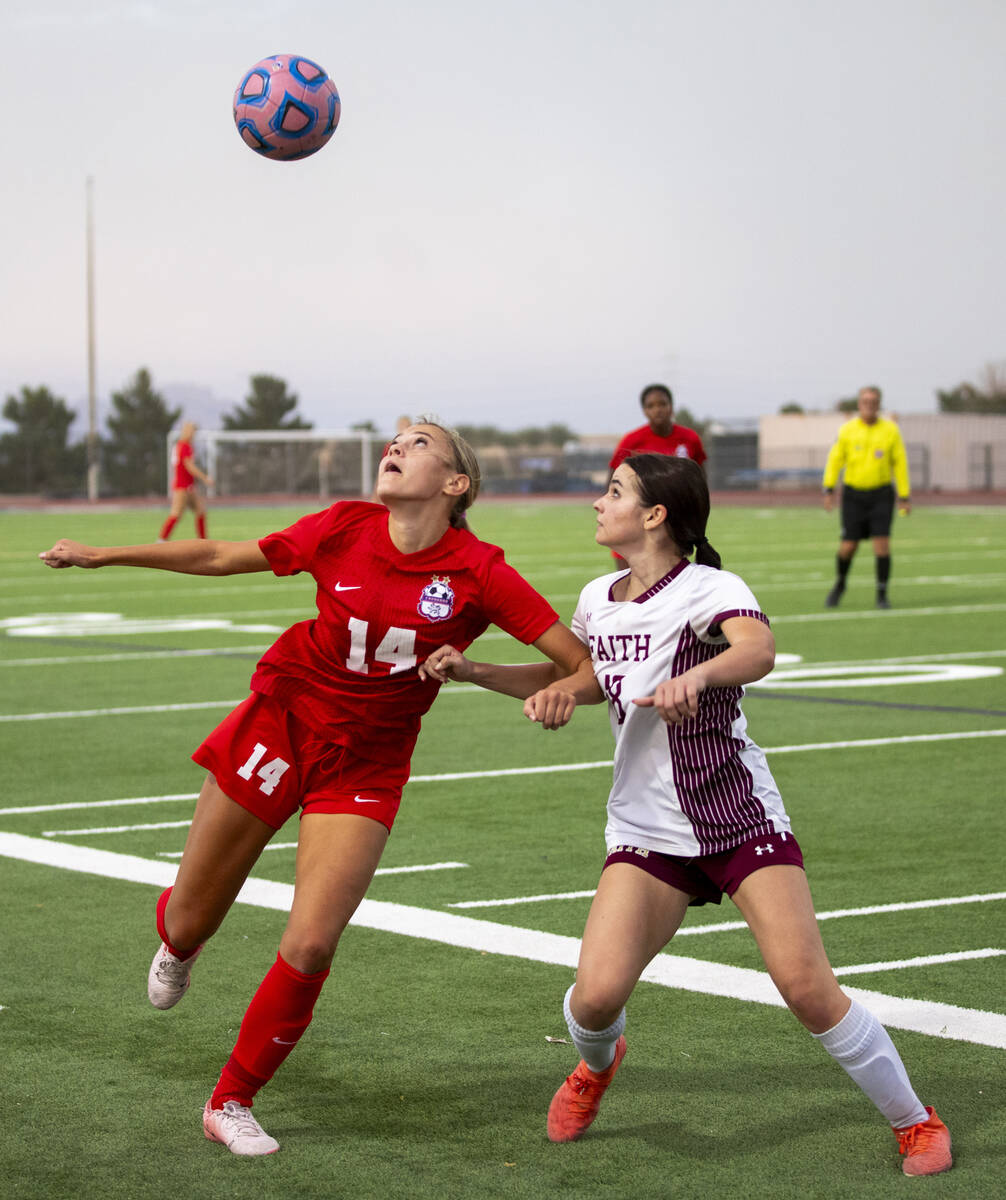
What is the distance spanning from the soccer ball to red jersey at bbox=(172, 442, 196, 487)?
70.1 feet

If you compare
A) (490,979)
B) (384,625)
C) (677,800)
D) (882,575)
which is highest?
(384,625)

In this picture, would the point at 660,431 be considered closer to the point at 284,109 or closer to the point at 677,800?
the point at 284,109

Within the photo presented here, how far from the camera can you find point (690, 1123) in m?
4.55

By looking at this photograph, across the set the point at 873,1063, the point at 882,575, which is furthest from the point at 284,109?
the point at 882,575

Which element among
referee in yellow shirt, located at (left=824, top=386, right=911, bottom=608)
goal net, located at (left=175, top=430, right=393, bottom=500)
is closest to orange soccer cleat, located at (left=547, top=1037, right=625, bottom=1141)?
referee in yellow shirt, located at (left=824, top=386, right=911, bottom=608)

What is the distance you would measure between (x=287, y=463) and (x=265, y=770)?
66.2m

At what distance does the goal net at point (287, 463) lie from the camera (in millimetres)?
69250

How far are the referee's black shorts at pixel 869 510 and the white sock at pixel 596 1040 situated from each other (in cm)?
1402

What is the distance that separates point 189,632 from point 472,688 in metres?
4.92

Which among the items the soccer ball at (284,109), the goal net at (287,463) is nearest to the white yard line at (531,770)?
the soccer ball at (284,109)

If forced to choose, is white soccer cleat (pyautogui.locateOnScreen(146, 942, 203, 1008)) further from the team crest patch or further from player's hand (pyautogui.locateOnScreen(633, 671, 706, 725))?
player's hand (pyautogui.locateOnScreen(633, 671, 706, 725))

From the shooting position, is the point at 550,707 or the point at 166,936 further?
the point at 166,936

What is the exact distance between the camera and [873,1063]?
4.20 metres

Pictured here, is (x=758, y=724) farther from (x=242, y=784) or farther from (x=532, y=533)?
(x=532, y=533)
